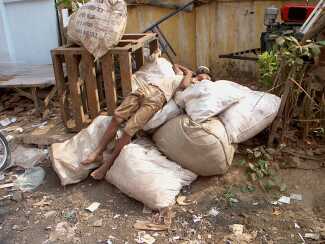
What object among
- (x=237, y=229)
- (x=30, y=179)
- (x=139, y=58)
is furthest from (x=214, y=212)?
(x=139, y=58)

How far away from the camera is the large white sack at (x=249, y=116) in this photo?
3.57m

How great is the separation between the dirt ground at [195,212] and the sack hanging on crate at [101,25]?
1354 mm

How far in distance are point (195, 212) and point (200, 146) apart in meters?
0.54

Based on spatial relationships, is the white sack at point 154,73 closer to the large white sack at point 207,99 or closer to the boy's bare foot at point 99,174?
the large white sack at point 207,99

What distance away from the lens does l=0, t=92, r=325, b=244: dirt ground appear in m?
3.04

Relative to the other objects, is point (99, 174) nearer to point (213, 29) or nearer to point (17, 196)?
point (17, 196)

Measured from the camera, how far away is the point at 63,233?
3174mm

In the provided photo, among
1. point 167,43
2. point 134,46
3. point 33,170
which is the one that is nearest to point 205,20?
point 167,43

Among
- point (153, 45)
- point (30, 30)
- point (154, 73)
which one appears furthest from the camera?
point (30, 30)

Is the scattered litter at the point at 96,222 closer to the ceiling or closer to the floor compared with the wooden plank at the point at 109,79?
closer to the floor

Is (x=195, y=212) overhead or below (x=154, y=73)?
below

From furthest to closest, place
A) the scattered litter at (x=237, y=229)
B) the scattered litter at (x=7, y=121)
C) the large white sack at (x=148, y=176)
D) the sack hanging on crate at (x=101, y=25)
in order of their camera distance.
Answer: the scattered litter at (x=7, y=121) → the sack hanging on crate at (x=101, y=25) → the large white sack at (x=148, y=176) → the scattered litter at (x=237, y=229)

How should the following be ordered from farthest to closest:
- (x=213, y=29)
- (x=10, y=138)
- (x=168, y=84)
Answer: (x=213, y=29)
(x=10, y=138)
(x=168, y=84)

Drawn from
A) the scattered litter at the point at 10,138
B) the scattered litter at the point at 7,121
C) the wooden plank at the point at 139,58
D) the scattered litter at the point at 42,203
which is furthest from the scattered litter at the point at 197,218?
the scattered litter at the point at 7,121
